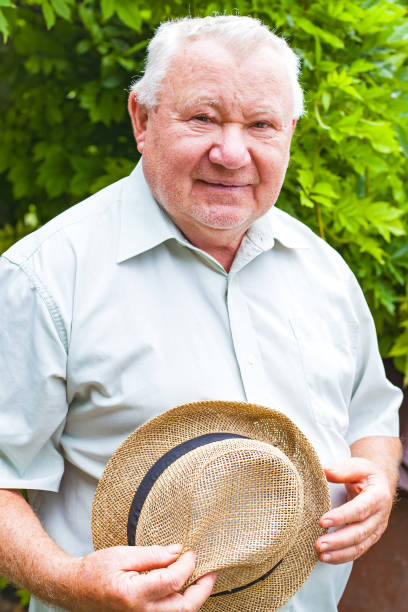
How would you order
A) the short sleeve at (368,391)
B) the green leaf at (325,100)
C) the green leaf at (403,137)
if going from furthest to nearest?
the green leaf at (403,137) → the green leaf at (325,100) → the short sleeve at (368,391)

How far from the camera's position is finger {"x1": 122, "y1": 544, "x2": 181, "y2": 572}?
1413mm

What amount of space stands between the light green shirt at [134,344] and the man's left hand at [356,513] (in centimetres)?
9

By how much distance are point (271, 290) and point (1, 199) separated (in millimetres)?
1784

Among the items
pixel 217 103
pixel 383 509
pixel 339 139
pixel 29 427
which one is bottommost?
pixel 383 509

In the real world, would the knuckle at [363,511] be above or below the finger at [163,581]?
below

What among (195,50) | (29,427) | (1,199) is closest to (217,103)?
(195,50)

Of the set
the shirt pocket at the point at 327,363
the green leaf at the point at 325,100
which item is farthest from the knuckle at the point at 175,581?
the green leaf at the point at 325,100

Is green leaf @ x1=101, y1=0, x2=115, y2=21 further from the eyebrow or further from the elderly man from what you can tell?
the eyebrow

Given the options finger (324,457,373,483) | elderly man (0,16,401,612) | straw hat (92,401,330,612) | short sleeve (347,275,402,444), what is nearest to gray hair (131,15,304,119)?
elderly man (0,16,401,612)

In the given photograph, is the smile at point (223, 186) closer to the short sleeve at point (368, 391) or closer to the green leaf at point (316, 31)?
the short sleeve at point (368, 391)

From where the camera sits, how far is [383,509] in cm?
192

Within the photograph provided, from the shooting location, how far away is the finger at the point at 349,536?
1.73 meters

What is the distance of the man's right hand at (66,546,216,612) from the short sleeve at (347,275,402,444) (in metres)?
0.90

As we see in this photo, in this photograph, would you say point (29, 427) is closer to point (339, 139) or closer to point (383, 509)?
point (383, 509)
